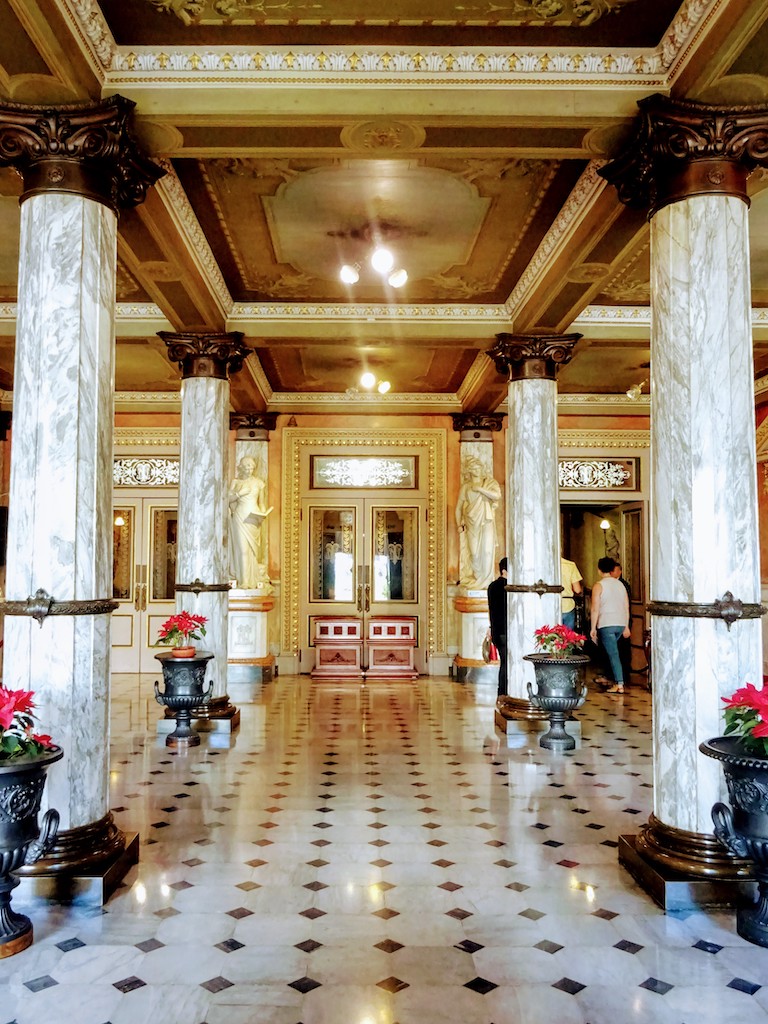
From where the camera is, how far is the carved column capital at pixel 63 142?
165 inches

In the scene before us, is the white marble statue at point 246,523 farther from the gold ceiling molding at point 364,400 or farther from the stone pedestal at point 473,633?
the stone pedestal at point 473,633

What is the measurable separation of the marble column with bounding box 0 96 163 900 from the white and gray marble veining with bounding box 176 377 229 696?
3.88m

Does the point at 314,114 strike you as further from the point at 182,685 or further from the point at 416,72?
the point at 182,685

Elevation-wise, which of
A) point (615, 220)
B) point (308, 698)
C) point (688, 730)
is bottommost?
point (308, 698)

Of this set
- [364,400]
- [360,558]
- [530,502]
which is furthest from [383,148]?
[360,558]

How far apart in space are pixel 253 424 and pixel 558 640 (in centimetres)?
720

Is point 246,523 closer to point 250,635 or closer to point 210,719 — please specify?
point 250,635

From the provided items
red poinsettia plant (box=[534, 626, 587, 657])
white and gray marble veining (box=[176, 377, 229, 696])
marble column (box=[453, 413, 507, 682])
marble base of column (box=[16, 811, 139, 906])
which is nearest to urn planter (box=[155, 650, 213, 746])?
white and gray marble veining (box=[176, 377, 229, 696])

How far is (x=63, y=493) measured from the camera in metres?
4.09

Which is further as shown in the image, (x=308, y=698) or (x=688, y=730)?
(x=308, y=698)

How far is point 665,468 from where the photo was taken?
4.30m

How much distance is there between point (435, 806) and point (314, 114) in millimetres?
4359

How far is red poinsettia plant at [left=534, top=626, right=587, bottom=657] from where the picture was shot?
745 cm

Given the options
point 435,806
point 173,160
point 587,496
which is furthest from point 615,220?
point 587,496
